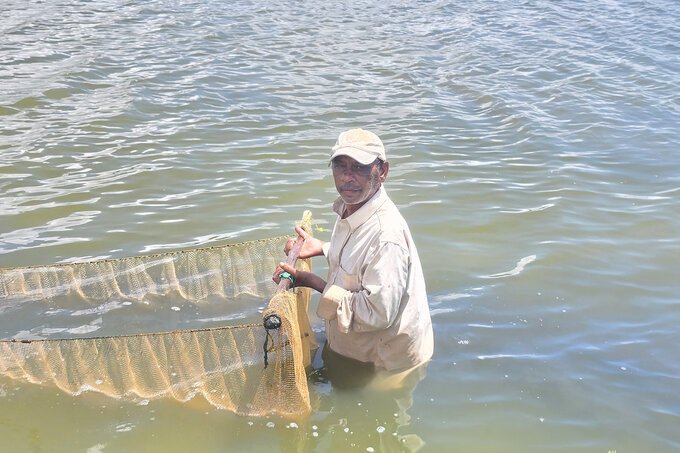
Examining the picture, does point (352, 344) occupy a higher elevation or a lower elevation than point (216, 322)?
higher

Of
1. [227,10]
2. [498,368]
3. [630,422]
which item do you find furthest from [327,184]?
[227,10]

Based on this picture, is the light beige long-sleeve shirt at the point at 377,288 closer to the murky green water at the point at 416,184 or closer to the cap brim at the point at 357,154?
the cap brim at the point at 357,154

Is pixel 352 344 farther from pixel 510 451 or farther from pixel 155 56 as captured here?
pixel 155 56

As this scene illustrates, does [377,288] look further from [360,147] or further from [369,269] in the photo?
[360,147]

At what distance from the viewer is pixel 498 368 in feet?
16.9

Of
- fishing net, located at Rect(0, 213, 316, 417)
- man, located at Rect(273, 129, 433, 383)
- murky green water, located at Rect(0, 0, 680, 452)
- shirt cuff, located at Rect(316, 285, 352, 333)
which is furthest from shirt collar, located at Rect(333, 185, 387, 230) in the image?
murky green water, located at Rect(0, 0, 680, 452)

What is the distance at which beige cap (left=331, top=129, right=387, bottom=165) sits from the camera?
401 cm

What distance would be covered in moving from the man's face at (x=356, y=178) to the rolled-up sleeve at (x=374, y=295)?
0.32m

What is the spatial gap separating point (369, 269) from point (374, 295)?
0.50 ft

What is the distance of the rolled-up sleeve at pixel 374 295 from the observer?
4035 mm

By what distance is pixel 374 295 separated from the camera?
13.2 ft

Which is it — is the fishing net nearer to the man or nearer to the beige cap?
the man

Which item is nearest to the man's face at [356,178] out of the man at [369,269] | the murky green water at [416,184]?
the man at [369,269]

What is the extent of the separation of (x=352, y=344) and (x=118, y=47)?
1123 cm
